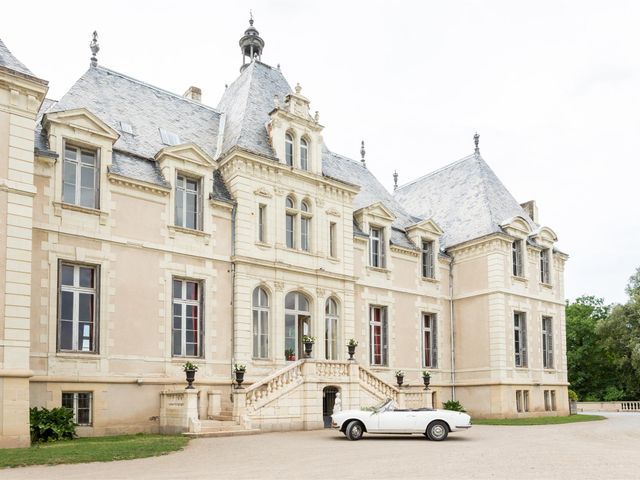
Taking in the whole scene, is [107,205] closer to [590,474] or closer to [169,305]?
[169,305]

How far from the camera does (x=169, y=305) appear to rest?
76.6 feet

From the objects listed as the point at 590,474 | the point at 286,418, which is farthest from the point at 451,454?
the point at 286,418

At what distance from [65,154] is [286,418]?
36.2 ft

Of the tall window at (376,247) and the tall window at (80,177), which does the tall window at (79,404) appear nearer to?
the tall window at (80,177)

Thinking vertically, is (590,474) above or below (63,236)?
below

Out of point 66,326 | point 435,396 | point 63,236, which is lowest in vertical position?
point 435,396

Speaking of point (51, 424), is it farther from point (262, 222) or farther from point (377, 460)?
point (262, 222)

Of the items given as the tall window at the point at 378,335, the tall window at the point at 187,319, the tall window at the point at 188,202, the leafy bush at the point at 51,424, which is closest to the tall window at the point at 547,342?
the tall window at the point at 378,335

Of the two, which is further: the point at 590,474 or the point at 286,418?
the point at 286,418

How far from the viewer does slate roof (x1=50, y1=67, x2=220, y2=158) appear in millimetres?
24875

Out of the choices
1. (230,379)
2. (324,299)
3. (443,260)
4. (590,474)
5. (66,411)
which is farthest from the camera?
(443,260)

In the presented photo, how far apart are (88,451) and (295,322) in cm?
1224

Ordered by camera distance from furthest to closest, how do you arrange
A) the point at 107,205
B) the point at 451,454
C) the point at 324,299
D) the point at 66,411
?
the point at 324,299 < the point at 107,205 < the point at 66,411 < the point at 451,454

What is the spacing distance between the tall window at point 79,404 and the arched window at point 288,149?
461 inches
